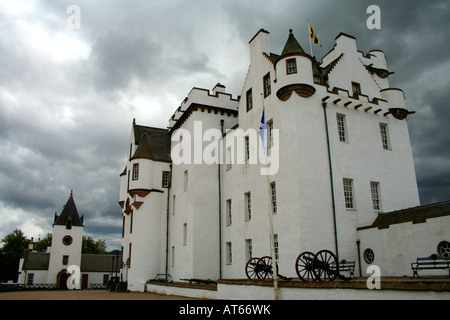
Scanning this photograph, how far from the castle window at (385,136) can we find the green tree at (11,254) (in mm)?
70633

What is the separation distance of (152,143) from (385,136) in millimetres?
21668

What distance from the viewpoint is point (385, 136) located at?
22766 millimetres

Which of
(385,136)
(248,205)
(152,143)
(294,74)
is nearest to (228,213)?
Result: (248,205)

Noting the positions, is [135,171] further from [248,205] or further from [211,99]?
[248,205]

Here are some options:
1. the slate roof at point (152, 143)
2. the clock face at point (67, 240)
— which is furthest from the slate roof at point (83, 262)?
the slate roof at point (152, 143)

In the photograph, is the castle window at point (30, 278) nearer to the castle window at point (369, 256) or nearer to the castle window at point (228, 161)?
the castle window at point (228, 161)

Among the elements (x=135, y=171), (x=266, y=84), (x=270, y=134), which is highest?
(x=266, y=84)

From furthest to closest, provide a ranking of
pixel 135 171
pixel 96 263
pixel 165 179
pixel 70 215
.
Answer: pixel 96 263, pixel 70 215, pixel 165 179, pixel 135 171

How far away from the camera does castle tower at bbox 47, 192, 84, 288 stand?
5281 centimetres

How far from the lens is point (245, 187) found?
23625 mm

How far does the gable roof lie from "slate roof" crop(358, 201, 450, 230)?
1915 inches

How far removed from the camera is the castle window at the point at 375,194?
20.6m

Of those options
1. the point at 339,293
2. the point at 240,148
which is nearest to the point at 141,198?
the point at 240,148

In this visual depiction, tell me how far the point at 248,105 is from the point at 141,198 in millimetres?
13644
